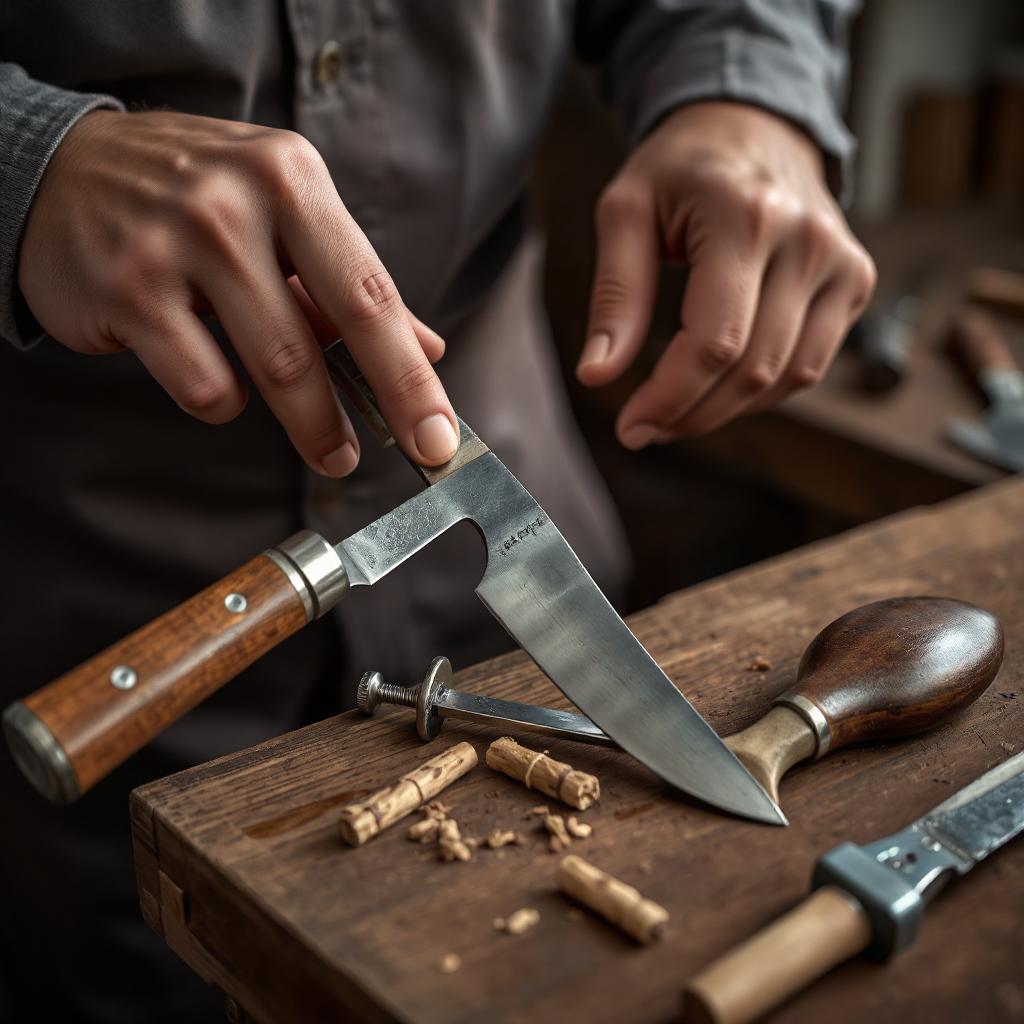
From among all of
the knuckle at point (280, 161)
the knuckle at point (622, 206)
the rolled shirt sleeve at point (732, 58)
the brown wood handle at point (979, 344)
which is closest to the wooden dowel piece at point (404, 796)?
the knuckle at point (280, 161)

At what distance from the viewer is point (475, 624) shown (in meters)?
1.23

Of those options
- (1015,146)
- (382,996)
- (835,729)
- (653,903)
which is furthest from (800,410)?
(1015,146)

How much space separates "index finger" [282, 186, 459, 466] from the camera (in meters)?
0.64

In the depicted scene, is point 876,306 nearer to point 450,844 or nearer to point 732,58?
point 732,58

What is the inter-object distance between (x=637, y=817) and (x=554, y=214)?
4.33ft

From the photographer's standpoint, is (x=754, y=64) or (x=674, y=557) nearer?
(x=754, y=64)

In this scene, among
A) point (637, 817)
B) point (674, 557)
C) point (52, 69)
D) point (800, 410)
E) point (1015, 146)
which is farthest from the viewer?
point (1015, 146)

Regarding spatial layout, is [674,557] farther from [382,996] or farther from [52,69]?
[382,996]

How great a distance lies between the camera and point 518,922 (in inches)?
21.6

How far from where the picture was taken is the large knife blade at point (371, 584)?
0.53 metres

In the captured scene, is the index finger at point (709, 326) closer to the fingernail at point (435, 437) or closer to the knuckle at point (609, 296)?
the knuckle at point (609, 296)

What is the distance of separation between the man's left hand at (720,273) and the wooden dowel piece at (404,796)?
1.17 feet

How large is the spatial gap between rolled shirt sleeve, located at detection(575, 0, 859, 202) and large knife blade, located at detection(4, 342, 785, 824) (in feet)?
1.65

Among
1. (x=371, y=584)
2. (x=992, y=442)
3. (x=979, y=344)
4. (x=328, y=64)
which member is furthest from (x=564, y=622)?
(x=979, y=344)
